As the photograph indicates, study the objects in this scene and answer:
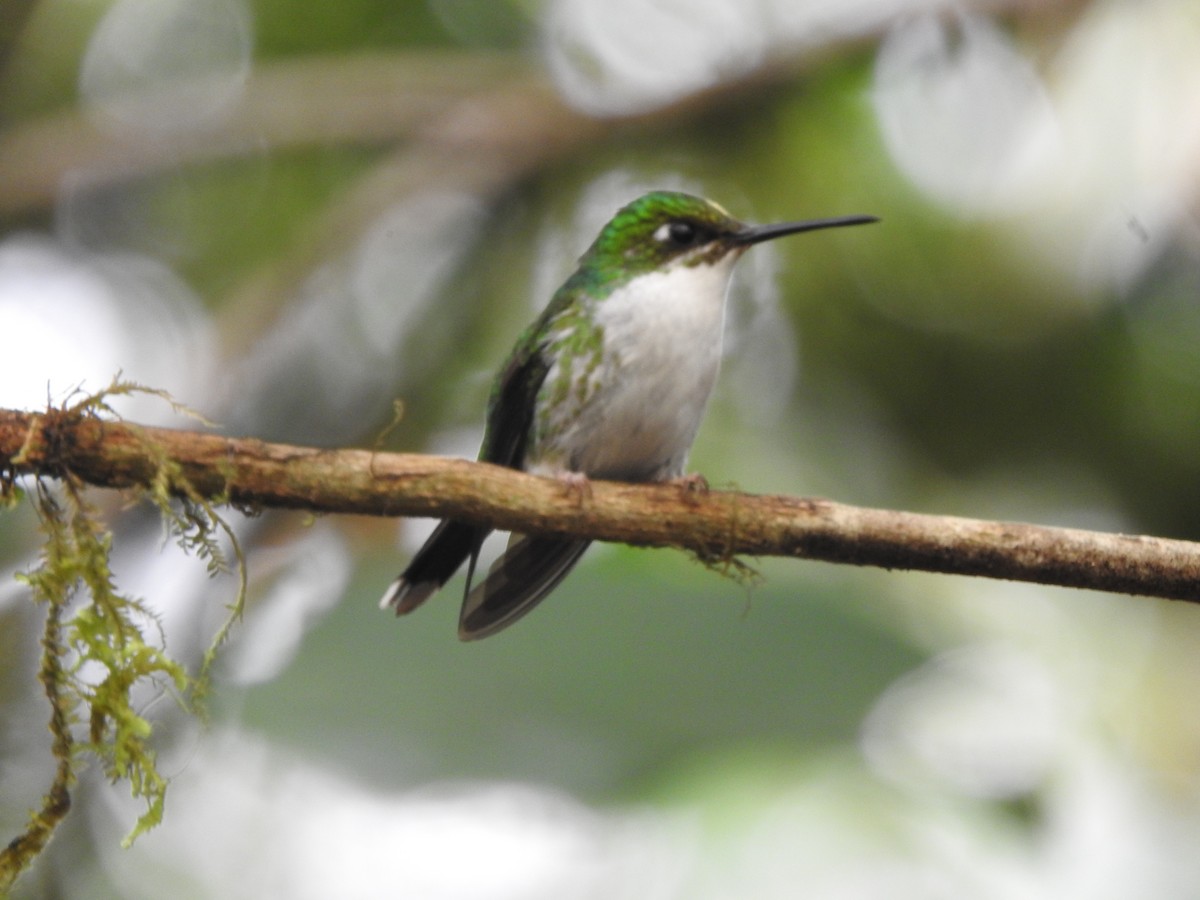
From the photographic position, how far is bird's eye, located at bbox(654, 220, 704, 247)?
13.7 feet

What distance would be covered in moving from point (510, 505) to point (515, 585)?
1292 mm

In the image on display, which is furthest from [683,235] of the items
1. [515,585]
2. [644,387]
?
[515,585]

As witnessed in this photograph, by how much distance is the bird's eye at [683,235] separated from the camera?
4172 mm

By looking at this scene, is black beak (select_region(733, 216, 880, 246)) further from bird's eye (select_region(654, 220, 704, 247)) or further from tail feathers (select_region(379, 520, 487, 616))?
tail feathers (select_region(379, 520, 487, 616))

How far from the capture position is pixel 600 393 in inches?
152

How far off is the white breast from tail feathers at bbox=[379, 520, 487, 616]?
361 mm

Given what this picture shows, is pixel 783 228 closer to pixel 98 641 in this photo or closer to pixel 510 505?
pixel 510 505

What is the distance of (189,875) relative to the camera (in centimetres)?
445

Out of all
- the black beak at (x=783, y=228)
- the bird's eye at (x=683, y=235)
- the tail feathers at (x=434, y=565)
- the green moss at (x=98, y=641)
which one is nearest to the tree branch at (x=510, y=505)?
the green moss at (x=98, y=641)

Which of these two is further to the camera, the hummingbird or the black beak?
the black beak

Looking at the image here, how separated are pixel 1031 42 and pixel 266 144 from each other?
3.90 metres

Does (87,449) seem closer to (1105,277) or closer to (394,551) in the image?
(394,551)

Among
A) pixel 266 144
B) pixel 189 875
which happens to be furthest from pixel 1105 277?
pixel 189 875

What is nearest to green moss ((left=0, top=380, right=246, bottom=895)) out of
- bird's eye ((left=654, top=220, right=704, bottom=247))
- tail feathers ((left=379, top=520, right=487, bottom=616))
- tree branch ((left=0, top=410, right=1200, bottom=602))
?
tree branch ((left=0, top=410, right=1200, bottom=602))
